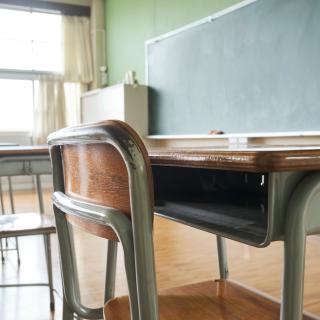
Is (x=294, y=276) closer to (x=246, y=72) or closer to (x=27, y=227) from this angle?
(x=27, y=227)

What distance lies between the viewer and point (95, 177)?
0.65 m

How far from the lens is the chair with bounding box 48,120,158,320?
Answer: 0.51 metres

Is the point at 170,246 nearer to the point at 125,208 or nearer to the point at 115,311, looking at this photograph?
the point at 115,311

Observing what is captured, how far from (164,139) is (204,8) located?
1.50 m

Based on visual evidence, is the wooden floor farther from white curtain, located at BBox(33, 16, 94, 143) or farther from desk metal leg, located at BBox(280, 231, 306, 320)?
white curtain, located at BBox(33, 16, 94, 143)

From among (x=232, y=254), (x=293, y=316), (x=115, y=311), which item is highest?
(x=293, y=316)

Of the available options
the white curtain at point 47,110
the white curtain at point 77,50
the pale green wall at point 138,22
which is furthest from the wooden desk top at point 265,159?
the white curtain at point 77,50

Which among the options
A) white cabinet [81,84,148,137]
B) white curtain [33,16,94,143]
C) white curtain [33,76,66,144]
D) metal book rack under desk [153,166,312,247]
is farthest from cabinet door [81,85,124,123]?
metal book rack under desk [153,166,312,247]

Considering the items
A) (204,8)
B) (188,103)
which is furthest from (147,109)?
(204,8)

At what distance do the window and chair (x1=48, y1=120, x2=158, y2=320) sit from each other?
20.0ft

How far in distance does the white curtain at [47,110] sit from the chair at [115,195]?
5889mm

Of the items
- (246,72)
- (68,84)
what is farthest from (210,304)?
(68,84)

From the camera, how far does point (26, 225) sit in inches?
70.4

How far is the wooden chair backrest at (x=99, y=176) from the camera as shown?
55cm
